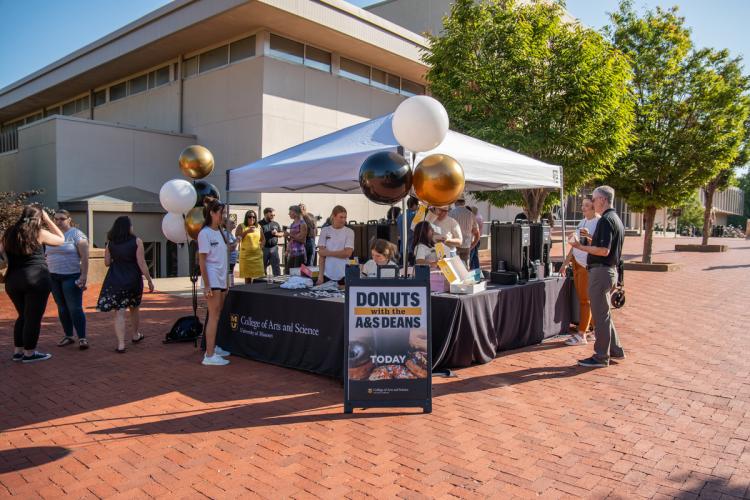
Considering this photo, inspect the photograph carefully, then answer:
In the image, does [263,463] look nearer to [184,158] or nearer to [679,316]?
[184,158]

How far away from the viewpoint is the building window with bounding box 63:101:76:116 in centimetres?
2611

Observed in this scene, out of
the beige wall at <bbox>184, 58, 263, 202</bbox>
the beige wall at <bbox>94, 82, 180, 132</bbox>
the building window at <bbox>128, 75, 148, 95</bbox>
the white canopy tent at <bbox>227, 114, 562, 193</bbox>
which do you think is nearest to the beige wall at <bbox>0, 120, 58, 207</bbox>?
the beige wall at <bbox>94, 82, 180, 132</bbox>

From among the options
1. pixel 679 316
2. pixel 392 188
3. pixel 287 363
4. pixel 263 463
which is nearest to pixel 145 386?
pixel 287 363

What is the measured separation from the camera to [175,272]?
61.4 feet

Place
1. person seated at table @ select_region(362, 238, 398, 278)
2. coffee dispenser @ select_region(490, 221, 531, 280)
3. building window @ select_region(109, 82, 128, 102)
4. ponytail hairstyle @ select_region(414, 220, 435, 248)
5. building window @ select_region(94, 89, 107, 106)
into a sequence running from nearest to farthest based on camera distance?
person seated at table @ select_region(362, 238, 398, 278) → ponytail hairstyle @ select_region(414, 220, 435, 248) → coffee dispenser @ select_region(490, 221, 531, 280) → building window @ select_region(109, 82, 128, 102) → building window @ select_region(94, 89, 107, 106)

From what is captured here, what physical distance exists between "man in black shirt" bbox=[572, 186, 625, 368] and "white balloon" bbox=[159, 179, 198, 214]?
15.4ft

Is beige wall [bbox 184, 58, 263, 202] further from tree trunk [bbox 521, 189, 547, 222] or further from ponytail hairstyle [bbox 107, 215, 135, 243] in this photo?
ponytail hairstyle [bbox 107, 215, 135, 243]

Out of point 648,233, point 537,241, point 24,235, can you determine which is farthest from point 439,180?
point 648,233

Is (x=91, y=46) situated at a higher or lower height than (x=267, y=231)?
higher

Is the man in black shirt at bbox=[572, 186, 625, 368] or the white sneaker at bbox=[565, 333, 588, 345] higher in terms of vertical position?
the man in black shirt at bbox=[572, 186, 625, 368]

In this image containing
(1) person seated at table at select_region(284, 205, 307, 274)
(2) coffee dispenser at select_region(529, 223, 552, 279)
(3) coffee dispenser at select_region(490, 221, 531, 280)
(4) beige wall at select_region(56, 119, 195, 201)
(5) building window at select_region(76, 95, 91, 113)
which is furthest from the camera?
(5) building window at select_region(76, 95, 91, 113)

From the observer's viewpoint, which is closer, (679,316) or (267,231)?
(679,316)

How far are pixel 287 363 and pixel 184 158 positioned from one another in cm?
329

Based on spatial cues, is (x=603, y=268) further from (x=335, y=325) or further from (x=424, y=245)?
(x=335, y=325)
